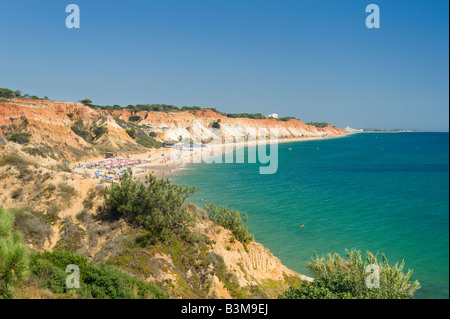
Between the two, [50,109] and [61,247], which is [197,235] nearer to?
[61,247]

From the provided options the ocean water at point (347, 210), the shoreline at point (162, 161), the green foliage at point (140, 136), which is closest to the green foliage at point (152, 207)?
the ocean water at point (347, 210)

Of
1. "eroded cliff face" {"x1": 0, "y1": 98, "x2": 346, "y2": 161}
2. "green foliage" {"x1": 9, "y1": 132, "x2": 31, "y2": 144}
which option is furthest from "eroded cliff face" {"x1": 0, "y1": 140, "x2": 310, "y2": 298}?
"eroded cliff face" {"x1": 0, "y1": 98, "x2": 346, "y2": 161}

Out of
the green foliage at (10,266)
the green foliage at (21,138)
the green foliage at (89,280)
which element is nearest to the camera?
the green foliage at (10,266)

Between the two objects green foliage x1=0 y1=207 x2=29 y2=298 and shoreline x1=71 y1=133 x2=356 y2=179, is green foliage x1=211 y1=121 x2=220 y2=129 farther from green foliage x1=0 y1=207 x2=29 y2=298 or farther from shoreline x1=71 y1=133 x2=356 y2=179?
green foliage x1=0 y1=207 x2=29 y2=298

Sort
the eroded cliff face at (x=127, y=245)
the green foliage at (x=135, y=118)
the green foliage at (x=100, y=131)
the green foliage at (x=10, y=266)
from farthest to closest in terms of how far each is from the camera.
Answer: the green foliage at (x=135, y=118), the green foliage at (x=100, y=131), the eroded cliff face at (x=127, y=245), the green foliage at (x=10, y=266)

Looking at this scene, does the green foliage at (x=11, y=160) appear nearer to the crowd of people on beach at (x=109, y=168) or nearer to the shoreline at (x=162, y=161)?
the crowd of people on beach at (x=109, y=168)

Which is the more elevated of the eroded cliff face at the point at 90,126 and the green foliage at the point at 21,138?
the eroded cliff face at the point at 90,126

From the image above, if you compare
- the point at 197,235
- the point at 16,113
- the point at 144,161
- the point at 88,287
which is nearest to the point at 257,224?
the point at 197,235
